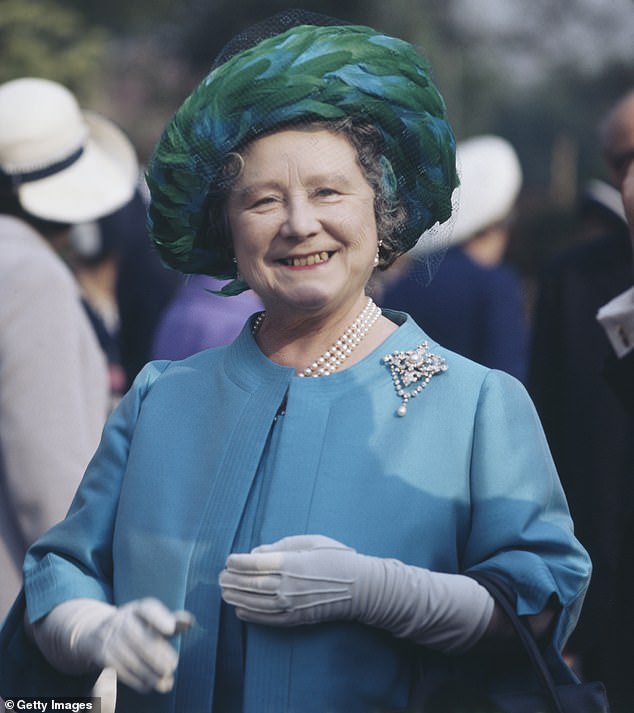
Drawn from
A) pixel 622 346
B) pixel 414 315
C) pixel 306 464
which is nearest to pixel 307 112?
pixel 306 464

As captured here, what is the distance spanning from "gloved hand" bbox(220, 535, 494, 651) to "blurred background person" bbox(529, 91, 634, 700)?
83.0 inches

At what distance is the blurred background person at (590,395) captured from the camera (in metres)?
4.45

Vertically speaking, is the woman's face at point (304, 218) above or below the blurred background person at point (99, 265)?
above

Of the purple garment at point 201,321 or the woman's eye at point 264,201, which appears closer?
the woman's eye at point 264,201

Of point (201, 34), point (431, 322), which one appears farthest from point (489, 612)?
point (201, 34)

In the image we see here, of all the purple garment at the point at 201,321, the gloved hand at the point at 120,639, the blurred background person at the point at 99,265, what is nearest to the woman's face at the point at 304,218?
the gloved hand at the point at 120,639

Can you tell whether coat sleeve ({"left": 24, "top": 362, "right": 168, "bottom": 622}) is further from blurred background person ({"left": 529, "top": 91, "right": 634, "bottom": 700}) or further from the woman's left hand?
blurred background person ({"left": 529, "top": 91, "right": 634, "bottom": 700})

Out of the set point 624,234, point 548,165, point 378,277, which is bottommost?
point 548,165

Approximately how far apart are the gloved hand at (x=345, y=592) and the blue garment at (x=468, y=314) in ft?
10.7

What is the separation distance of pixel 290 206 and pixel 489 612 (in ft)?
2.46

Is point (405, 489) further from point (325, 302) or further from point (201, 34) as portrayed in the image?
point (201, 34)

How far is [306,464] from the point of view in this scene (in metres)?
2.39

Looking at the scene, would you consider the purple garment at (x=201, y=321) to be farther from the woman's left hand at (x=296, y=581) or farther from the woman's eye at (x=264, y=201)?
the woman's left hand at (x=296, y=581)

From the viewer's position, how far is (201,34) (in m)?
32.3
